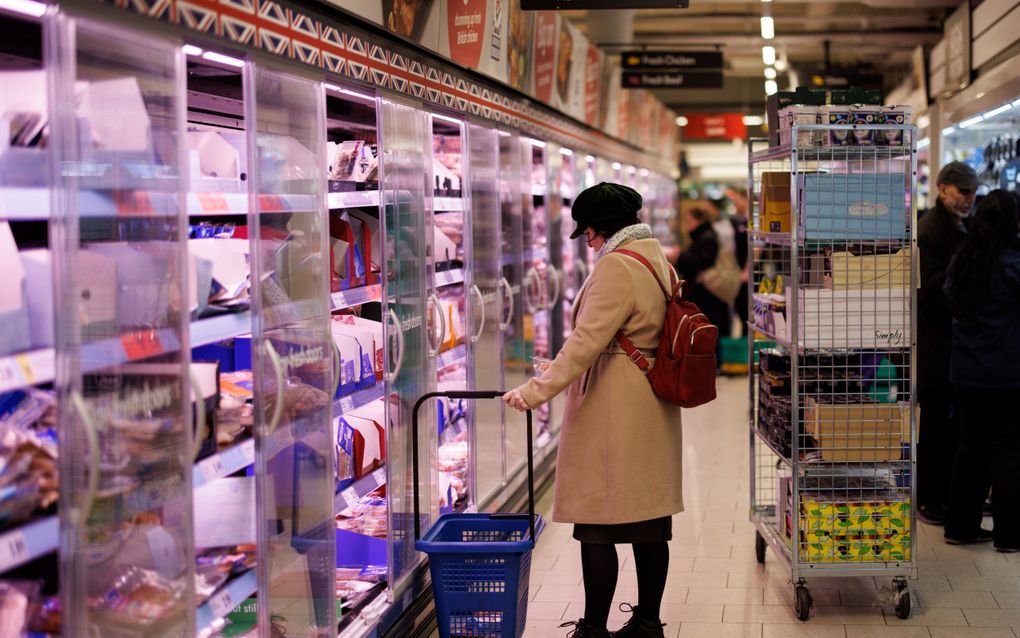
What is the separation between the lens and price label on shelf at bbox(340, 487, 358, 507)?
389 cm

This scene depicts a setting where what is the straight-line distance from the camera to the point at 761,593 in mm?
5035

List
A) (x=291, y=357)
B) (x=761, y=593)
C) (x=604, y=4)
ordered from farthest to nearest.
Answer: (x=604, y=4)
(x=761, y=593)
(x=291, y=357)

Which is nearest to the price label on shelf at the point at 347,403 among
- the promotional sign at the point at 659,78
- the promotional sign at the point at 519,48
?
the promotional sign at the point at 519,48

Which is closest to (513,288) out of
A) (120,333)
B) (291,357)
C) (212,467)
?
(291,357)

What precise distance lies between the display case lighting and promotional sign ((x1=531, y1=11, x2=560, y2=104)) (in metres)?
4.94

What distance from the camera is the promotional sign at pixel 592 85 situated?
9289 mm

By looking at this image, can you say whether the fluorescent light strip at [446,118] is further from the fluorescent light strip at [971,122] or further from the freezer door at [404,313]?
the fluorescent light strip at [971,122]

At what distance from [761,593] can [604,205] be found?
2.12 metres

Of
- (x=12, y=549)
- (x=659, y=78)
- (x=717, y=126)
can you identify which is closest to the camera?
(x=12, y=549)

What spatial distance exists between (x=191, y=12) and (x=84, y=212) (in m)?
0.65

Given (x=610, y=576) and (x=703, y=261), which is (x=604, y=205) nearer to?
(x=610, y=576)

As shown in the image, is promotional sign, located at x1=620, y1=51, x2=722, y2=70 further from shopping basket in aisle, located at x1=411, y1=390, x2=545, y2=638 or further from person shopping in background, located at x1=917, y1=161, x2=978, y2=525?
shopping basket in aisle, located at x1=411, y1=390, x2=545, y2=638

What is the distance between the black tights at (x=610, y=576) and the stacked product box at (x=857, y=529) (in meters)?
0.84

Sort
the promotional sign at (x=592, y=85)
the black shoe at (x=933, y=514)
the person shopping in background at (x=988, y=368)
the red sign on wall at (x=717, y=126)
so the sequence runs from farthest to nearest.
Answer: the red sign on wall at (x=717, y=126), the promotional sign at (x=592, y=85), the black shoe at (x=933, y=514), the person shopping in background at (x=988, y=368)
